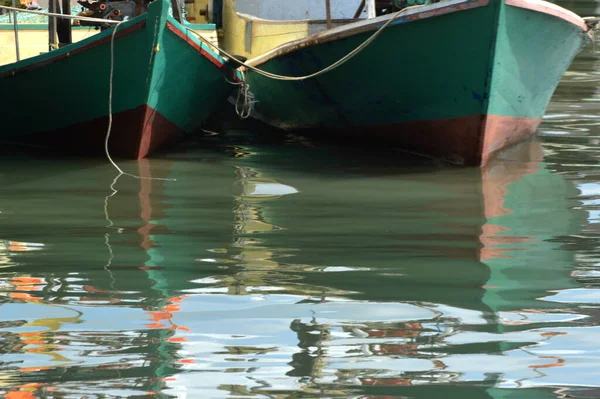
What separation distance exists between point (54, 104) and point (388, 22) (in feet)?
10.1

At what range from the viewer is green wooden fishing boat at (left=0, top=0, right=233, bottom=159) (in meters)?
7.55

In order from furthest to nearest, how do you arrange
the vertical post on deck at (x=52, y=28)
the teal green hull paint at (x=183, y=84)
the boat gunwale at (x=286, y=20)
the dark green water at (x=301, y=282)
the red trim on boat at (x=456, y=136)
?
1. the boat gunwale at (x=286, y=20)
2. the vertical post on deck at (x=52, y=28)
3. the teal green hull paint at (x=183, y=84)
4. the red trim on boat at (x=456, y=136)
5. the dark green water at (x=301, y=282)

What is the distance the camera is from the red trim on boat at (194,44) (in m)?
7.55

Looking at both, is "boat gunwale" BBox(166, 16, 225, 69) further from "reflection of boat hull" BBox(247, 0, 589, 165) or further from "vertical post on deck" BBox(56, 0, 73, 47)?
"vertical post on deck" BBox(56, 0, 73, 47)

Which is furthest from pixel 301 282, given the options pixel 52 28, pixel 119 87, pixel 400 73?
pixel 52 28

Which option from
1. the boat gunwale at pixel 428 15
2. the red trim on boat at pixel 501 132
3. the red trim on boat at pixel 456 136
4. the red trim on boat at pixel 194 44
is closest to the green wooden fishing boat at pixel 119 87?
the red trim on boat at pixel 194 44

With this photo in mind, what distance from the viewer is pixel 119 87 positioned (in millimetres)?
7801

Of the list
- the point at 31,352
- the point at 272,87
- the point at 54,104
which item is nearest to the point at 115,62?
the point at 54,104

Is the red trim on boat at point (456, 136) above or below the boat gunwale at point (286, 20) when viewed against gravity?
below

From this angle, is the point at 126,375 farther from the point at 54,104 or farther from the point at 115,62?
the point at 54,104

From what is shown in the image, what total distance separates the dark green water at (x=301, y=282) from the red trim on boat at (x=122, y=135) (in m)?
0.58

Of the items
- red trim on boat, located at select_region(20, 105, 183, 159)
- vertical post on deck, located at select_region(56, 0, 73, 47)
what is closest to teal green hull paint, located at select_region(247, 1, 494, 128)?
red trim on boat, located at select_region(20, 105, 183, 159)

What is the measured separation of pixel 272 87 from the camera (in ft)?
30.4

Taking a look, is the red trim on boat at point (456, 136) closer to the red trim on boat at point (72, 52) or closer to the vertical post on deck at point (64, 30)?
the red trim on boat at point (72, 52)
